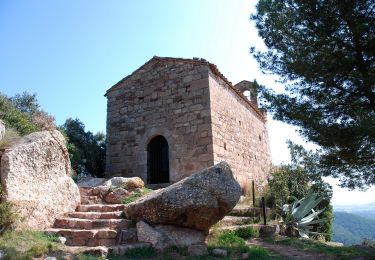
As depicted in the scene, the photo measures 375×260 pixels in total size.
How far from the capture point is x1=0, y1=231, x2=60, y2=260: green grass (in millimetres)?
4480

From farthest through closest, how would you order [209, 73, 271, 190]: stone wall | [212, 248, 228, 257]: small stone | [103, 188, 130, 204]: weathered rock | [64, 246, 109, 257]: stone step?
[209, 73, 271, 190]: stone wall < [103, 188, 130, 204]: weathered rock < [212, 248, 228, 257]: small stone < [64, 246, 109, 257]: stone step

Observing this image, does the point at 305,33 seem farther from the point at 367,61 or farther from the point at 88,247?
the point at 88,247

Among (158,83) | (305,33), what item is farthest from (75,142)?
(305,33)

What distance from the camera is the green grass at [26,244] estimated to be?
448 cm

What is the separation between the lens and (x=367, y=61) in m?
6.88

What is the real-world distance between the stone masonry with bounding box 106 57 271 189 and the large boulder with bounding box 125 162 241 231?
3.61 meters

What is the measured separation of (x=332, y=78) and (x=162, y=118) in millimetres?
5807

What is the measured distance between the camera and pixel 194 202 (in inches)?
231

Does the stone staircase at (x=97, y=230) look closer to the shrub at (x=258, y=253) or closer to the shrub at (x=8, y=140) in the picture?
the shrub at (x=8, y=140)

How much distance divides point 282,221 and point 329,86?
3505 mm

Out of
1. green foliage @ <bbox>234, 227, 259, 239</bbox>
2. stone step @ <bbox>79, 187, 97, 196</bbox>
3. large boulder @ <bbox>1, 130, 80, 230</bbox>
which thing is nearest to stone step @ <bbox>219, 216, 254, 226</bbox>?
green foliage @ <bbox>234, 227, 259, 239</bbox>

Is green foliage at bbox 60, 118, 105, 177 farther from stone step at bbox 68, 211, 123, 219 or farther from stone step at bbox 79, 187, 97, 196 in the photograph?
stone step at bbox 68, 211, 123, 219

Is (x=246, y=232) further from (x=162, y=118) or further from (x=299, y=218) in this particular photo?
(x=162, y=118)

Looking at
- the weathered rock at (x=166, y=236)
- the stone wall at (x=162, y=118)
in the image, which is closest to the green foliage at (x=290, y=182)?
the stone wall at (x=162, y=118)
